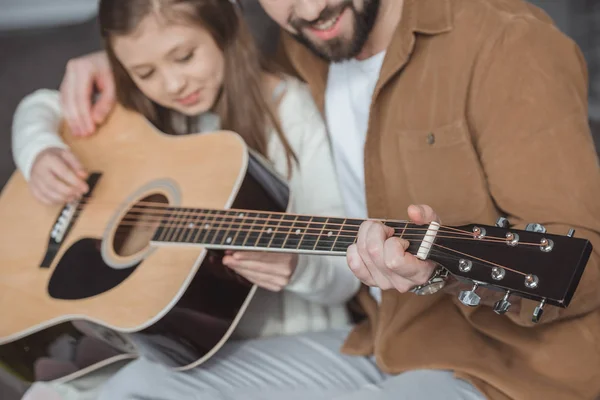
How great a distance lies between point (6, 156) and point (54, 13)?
28 cm

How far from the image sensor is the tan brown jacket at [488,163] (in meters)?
0.81

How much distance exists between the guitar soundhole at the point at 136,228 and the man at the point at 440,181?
0.18m

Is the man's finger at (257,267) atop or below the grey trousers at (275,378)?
atop

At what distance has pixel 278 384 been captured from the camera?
3.37 feet

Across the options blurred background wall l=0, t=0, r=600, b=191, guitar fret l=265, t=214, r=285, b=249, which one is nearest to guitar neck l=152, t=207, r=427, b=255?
guitar fret l=265, t=214, r=285, b=249

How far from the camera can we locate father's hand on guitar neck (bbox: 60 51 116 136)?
3.96 ft

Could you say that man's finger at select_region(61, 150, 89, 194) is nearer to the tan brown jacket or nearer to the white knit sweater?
the white knit sweater

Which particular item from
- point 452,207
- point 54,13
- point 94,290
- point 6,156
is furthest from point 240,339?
point 54,13

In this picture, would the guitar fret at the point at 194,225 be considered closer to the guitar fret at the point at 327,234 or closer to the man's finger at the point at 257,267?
the man's finger at the point at 257,267

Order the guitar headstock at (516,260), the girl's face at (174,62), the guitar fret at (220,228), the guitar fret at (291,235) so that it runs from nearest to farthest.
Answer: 1. the guitar headstock at (516,260)
2. the guitar fret at (291,235)
3. the guitar fret at (220,228)
4. the girl's face at (174,62)

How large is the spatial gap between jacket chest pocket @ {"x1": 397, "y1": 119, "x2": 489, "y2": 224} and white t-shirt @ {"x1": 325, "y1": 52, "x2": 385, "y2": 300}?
0.44 feet

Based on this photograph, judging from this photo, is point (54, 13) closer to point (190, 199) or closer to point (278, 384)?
point (190, 199)

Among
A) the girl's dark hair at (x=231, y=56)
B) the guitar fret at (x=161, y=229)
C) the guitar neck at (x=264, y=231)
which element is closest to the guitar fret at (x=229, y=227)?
the guitar neck at (x=264, y=231)

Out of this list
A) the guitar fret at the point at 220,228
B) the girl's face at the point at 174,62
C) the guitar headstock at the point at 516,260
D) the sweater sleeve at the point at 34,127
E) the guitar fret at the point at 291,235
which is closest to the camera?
the guitar headstock at the point at 516,260
